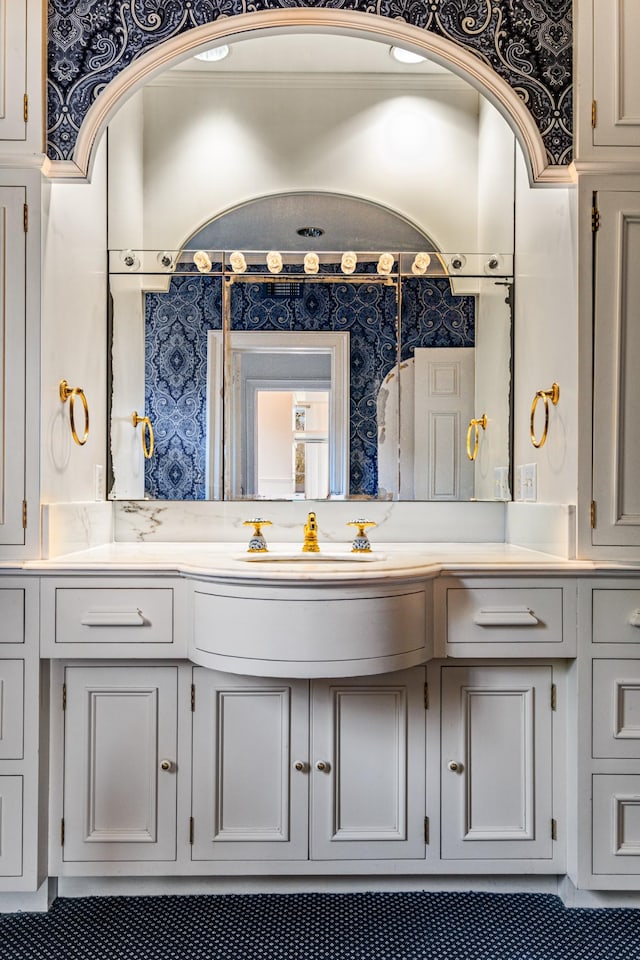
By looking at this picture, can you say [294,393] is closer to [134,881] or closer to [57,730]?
[57,730]

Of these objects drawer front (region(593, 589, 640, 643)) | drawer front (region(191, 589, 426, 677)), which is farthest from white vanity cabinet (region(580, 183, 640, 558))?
drawer front (region(191, 589, 426, 677))

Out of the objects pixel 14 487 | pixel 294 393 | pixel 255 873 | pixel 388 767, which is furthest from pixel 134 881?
pixel 294 393

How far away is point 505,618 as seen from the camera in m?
1.78

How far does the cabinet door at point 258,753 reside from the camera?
1812 mm

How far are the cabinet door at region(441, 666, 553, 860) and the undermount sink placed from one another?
15.2 inches

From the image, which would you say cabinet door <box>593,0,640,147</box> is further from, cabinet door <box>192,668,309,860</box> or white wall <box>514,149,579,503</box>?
cabinet door <box>192,668,309,860</box>

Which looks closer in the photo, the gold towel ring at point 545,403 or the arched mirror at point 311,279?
the gold towel ring at point 545,403

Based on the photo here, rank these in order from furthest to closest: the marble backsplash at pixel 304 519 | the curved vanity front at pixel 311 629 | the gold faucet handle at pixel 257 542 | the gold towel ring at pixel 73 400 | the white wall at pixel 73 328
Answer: the marble backsplash at pixel 304 519 → the gold faucet handle at pixel 257 542 → the gold towel ring at pixel 73 400 → the white wall at pixel 73 328 → the curved vanity front at pixel 311 629

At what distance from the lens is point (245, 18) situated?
180cm

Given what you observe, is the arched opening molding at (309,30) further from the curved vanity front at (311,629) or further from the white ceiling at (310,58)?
the curved vanity front at (311,629)

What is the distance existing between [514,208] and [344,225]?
0.59m

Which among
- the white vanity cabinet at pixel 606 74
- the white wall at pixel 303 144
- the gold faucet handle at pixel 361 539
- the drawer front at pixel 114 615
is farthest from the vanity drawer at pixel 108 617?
the white vanity cabinet at pixel 606 74

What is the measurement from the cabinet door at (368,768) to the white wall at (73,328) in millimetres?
954

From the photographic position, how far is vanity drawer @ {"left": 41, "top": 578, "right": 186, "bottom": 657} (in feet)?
5.74
